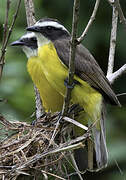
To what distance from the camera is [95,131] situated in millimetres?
5559

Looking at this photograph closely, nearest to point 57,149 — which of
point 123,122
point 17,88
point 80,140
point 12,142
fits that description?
point 80,140

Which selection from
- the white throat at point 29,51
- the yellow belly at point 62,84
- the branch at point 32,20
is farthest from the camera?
the white throat at point 29,51

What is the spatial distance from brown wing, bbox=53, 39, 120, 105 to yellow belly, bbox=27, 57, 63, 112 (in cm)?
59

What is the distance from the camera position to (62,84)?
5.26m

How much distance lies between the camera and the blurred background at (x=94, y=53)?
5828 mm

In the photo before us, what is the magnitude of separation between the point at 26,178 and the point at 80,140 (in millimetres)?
584

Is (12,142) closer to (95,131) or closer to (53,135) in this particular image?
(53,135)

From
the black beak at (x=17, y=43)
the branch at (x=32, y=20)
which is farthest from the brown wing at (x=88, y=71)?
the black beak at (x=17, y=43)

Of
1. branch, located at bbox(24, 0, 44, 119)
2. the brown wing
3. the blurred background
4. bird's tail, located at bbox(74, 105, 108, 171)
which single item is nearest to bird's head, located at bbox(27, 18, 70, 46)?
the brown wing

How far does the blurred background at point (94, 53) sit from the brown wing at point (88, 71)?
662mm

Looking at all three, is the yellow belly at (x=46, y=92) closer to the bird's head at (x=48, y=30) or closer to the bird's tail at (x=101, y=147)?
the bird's head at (x=48, y=30)

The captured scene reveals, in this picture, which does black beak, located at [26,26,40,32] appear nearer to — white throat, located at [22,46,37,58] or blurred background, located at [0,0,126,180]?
blurred background, located at [0,0,126,180]

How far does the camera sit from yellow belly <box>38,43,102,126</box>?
5.25 meters

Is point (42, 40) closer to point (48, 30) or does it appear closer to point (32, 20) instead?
point (48, 30)
